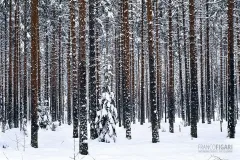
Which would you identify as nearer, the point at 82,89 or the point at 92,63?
the point at 82,89

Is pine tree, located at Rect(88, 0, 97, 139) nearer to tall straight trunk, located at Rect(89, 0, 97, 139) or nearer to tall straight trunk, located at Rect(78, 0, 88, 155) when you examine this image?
Answer: tall straight trunk, located at Rect(89, 0, 97, 139)

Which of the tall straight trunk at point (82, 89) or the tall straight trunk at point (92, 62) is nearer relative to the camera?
the tall straight trunk at point (82, 89)

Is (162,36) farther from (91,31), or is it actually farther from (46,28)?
(91,31)

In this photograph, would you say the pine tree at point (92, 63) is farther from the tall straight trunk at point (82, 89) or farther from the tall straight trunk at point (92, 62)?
the tall straight trunk at point (82, 89)

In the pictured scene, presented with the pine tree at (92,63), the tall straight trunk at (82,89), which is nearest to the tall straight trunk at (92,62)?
the pine tree at (92,63)

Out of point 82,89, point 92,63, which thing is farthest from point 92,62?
point 82,89

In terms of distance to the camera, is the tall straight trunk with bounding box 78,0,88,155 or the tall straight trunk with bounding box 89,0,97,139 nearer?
the tall straight trunk with bounding box 78,0,88,155

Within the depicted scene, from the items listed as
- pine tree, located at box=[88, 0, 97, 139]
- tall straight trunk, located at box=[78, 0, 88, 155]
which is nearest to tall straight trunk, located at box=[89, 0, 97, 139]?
pine tree, located at box=[88, 0, 97, 139]

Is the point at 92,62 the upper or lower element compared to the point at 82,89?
upper

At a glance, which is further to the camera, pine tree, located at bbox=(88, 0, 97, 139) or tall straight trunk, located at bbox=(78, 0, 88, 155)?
pine tree, located at bbox=(88, 0, 97, 139)

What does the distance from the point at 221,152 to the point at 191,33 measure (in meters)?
7.99

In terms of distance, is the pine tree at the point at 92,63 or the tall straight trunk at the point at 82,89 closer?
the tall straight trunk at the point at 82,89

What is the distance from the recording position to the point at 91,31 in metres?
16.6

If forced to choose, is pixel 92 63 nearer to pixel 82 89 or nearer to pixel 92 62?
pixel 92 62
